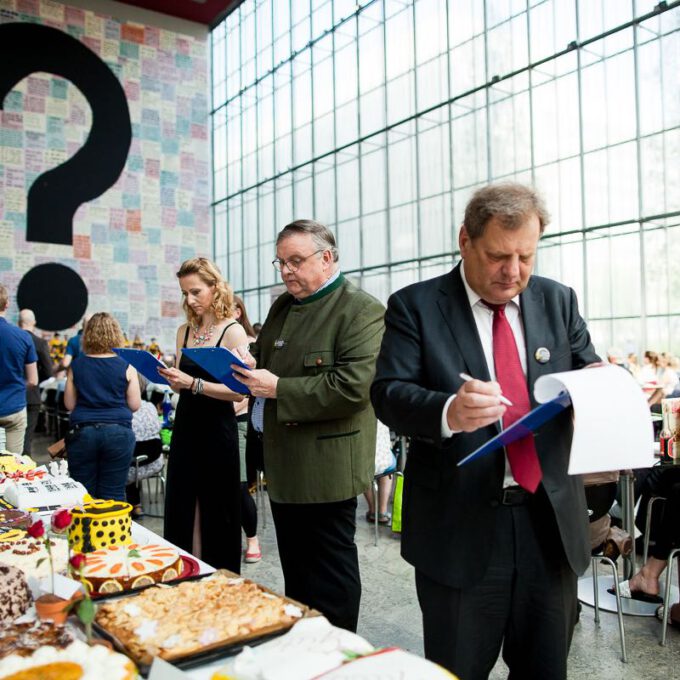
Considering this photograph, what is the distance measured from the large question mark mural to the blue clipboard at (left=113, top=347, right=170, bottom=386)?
11809 millimetres

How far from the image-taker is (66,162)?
1427 cm

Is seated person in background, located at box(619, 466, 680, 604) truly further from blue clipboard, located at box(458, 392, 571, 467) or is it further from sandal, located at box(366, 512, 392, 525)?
blue clipboard, located at box(458, 392, 571, 467)

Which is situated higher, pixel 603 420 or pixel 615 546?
pixel 603 420

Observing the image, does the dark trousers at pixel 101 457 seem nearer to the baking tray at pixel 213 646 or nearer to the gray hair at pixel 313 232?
the gray hair at pixel 313 232

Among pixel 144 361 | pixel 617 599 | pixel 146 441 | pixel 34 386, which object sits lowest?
pixel 617 599

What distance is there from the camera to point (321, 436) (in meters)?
2.22

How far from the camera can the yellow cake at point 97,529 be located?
5.36 ft

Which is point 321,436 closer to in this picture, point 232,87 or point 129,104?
point 129,104

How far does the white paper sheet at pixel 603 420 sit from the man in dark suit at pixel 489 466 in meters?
0.18

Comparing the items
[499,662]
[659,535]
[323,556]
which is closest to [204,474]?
[323,556]

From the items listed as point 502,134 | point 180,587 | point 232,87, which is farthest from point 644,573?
point 232,87

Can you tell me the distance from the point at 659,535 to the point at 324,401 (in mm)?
2187

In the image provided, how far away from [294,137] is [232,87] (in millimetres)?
2921

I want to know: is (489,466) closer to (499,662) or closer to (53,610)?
(53,610)
